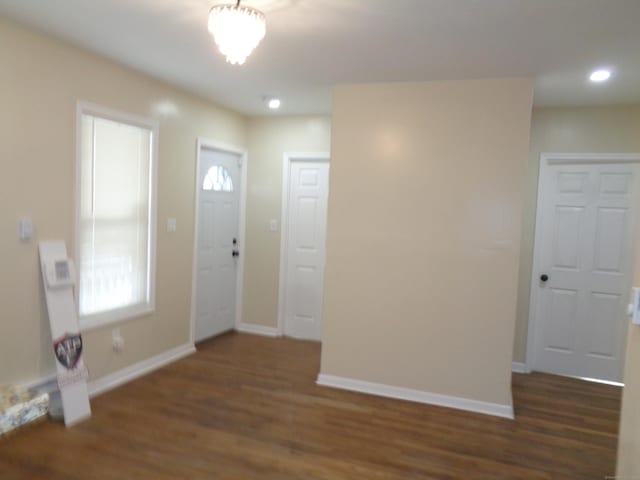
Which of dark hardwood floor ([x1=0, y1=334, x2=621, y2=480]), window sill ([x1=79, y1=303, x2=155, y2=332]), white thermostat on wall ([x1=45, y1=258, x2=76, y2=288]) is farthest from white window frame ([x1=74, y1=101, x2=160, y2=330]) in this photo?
dark hardwood floor ([x1=0, y1=334, x2=621, y2=480])

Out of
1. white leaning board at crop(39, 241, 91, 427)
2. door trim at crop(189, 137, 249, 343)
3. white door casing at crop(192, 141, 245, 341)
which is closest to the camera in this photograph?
white leaning board at crop(39, 241, 91, 427)

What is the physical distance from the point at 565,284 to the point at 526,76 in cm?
208

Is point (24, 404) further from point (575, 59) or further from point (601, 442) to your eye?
point (575, 59)

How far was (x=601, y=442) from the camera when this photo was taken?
9.95 feet

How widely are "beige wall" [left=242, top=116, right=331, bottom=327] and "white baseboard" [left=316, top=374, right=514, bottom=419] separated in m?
1.62

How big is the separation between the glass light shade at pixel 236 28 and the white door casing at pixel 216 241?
253 cm

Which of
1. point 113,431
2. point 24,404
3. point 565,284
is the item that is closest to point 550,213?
point 565,284

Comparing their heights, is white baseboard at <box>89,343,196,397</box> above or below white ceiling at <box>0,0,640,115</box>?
below

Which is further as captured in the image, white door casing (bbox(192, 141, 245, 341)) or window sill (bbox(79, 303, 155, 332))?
white door casing (bbox(192, 141, 245, 341))

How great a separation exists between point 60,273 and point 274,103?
2.43 metres

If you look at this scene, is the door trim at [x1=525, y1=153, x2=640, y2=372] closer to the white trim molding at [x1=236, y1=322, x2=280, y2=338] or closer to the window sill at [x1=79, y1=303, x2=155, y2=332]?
the white trim molding at [x1=236, y1=322, x2=280, y2=338]

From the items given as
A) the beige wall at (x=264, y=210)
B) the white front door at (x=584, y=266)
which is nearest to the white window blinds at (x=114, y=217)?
the beige wall at (x=264, y=210)

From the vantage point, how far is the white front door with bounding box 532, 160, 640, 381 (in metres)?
4.06

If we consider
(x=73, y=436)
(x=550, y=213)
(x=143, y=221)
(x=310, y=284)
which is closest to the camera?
(x=73, y=436)
